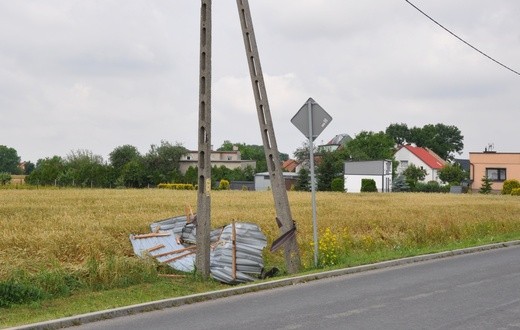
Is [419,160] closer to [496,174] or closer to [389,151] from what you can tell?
[389,151]

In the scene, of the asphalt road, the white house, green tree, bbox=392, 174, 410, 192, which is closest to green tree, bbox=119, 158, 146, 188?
the white house

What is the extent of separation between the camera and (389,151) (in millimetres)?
126500

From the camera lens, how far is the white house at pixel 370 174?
285 feet

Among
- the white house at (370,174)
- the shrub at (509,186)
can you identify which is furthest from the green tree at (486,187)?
the white house at (370,174)

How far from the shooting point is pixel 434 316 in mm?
9055

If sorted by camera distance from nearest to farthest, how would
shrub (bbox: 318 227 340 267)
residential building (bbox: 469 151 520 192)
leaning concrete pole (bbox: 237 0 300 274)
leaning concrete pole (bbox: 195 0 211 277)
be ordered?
1. leaning concrete pole (bbox: 195 0 211 277)
2. leaning concrete pole (bbox: 237 0 300 274)
3. shrub (bbox: 318 227 340 267)
4. residential building (bbox: 469 151 520 192)

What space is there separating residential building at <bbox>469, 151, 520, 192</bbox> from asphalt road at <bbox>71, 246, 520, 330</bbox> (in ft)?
242

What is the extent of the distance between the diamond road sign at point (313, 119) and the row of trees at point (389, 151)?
70.9 meters

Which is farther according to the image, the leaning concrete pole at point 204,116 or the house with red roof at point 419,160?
the house with red roof at point 419,160

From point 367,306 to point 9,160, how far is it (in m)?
187

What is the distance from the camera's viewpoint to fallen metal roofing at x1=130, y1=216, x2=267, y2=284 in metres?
14.2

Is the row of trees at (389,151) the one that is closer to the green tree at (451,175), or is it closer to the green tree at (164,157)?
the green tree at (451,175)

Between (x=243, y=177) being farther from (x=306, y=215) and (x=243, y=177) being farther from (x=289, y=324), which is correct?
(x=289, y=324)

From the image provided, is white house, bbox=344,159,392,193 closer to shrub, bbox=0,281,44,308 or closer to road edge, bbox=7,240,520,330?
road edge, bbox=7,240,520,330
